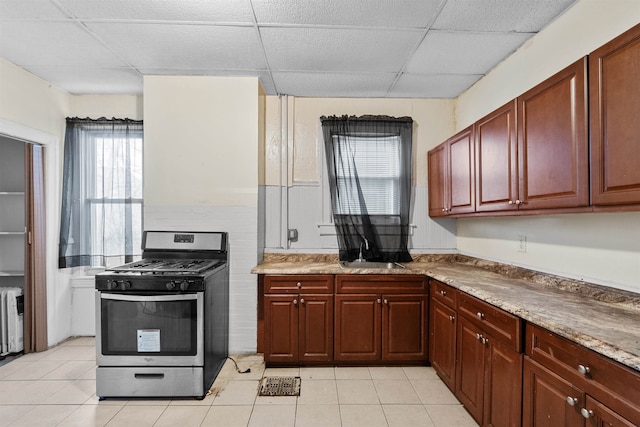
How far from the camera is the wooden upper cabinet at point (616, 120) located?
1.30m

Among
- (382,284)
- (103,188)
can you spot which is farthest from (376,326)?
(103,188)

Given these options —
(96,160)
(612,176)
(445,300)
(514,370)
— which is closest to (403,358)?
(445,300)

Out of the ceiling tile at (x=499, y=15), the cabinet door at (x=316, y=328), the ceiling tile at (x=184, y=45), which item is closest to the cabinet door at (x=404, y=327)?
the cabinet door at (x=316, y=328)

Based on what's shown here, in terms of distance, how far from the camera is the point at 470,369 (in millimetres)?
2104

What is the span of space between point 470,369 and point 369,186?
75.2 inches

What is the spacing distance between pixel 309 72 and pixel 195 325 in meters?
2.30

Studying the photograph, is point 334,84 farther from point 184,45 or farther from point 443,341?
point 443,341

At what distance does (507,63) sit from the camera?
2.66 meters

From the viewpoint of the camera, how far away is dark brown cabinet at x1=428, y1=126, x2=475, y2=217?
261 centimetres

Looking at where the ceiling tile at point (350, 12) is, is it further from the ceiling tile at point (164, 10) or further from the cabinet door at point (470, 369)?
the cabinet door at point (470, 369)

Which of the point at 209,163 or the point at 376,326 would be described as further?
the point at 209,163

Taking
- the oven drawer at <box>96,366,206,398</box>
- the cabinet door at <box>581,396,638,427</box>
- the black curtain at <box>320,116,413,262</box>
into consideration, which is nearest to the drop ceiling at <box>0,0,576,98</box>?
the black curtain at <box>320,116,413,262</box>

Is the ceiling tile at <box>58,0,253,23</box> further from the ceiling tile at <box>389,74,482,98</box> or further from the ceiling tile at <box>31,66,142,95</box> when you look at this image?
the ceiling tile at <box>389,74,482,98</box>

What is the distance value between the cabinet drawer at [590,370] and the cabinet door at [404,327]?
4.38 ft
